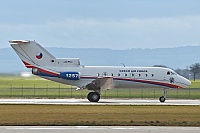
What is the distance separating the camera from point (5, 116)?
30859mm

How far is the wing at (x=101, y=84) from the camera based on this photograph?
50.4 metres

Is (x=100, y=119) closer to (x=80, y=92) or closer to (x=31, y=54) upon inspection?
(x=31, y=54)

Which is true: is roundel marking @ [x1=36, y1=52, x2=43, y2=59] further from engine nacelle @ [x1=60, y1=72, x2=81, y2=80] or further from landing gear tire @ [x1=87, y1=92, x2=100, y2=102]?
landing gear tire @ [x1=87, y1=92, x2=100, y2=102]

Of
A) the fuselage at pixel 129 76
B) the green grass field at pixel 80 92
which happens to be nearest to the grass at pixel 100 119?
the fuselage at pixel 129 76

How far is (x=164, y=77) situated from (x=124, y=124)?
27622 millimetres

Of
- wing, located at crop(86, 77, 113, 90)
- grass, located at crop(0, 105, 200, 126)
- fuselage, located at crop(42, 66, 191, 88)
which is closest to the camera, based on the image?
grass, located at crop(0, 105, 200, 126)

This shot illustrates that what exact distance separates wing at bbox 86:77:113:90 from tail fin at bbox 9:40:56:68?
146 inches

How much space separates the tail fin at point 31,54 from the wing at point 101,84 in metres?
3.70

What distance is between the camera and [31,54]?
52.0 m

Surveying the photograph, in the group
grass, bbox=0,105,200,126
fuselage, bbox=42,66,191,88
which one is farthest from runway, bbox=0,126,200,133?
fuselage, bbox=42,66,191,88

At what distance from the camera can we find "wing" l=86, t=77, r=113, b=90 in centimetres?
5041

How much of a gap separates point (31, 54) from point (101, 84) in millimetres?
6351

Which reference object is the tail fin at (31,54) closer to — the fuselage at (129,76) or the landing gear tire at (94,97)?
the fuselage at (129,76)

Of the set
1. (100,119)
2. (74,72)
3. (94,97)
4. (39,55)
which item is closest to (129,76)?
(94,97)
